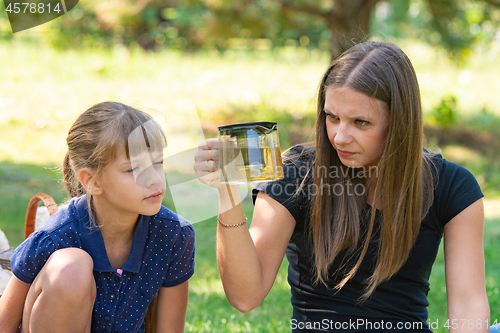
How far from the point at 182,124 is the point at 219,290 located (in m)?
1.70

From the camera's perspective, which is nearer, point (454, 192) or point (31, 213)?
point (454, 192)

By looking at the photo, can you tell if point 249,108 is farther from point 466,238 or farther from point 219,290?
point 466,238

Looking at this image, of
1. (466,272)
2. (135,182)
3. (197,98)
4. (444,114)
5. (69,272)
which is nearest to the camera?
(69,272)

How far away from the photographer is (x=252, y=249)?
5.01ft

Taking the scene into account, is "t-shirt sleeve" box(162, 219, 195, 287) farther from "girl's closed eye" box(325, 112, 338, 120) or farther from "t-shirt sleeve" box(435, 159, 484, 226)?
"t-shirt sleeve" box(435, 159, 484, 226)

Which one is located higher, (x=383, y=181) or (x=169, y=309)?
(x=383, y=181)

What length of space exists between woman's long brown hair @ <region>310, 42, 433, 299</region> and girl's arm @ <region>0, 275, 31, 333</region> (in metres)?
0.90

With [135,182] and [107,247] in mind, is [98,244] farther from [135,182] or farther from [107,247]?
[135,182]

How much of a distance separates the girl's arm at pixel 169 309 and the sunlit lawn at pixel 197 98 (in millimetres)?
803

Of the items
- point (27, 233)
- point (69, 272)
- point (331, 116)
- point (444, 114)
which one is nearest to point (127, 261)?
point (69, 272)

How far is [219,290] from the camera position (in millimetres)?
2977

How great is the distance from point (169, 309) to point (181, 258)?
177 millimetres

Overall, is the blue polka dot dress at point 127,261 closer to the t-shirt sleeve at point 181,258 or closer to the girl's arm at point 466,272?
the t-shirt sleeve at point 181,258

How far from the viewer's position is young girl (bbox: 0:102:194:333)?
1358 mm
